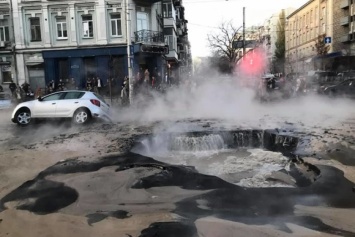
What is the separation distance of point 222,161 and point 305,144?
7.76 feet

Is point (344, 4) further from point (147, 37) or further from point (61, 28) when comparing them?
point (61, 28)

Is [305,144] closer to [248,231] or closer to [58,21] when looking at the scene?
[248,231]

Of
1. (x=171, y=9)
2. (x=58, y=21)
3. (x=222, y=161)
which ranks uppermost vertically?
(x=171, y=9)

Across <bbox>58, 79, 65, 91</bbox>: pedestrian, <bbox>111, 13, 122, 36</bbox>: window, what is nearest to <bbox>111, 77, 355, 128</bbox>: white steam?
<bbox>111, 13, 122, 36</bbox>: window

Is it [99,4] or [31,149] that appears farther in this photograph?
[99,4]

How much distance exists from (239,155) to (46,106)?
8.68 m

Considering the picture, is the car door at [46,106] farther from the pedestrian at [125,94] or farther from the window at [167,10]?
the window at [167,10]

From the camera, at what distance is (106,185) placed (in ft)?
21.9

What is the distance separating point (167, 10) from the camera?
39156 mm

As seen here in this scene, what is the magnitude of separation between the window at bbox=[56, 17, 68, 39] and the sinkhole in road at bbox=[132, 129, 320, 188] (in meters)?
21.1

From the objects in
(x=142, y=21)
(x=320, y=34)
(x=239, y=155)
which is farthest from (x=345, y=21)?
(x=239, y=155)

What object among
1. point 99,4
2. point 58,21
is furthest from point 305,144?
point 58,21

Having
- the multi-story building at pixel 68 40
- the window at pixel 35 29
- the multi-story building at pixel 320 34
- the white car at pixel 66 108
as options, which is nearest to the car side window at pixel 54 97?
the white car at pixel 66 108

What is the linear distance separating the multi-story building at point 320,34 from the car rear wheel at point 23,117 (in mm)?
30170
